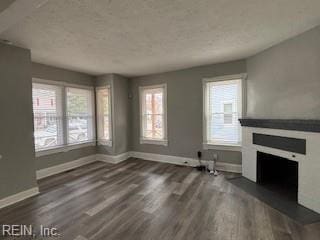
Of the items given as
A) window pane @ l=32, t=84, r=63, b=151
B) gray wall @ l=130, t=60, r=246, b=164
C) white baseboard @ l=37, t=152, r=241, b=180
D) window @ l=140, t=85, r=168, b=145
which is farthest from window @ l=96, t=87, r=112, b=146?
gray wall @ l=130, t=60, r=246, b=164

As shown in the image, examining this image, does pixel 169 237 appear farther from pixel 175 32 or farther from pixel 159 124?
pixel 159 124

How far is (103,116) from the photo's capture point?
201 inches

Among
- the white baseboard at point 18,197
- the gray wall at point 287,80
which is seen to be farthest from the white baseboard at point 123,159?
the gray wall at point 287,80

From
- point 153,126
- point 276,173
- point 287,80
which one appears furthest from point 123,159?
point 287,80

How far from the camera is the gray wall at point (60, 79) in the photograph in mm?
3826

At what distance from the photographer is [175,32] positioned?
2.49 m

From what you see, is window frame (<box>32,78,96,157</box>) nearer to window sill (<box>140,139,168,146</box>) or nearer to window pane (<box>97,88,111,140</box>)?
window pane (<box>97,88,111,140</box>)

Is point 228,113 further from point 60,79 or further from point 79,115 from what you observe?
point 60,79

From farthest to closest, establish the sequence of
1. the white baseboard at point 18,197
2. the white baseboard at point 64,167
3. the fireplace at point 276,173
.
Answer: the white baseboard at point 64,167 < the fireplace at point 276,173 < the white baseboard at point 18,197

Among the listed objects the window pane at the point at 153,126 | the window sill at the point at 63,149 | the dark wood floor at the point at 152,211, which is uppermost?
the window pane at the point at 153,126

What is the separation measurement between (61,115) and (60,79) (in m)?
0.86

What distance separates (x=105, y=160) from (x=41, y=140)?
1.73 metres

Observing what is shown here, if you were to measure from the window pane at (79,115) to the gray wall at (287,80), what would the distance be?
4.10m

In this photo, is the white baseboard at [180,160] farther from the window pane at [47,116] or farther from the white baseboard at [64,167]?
the window pane at [47,116]
